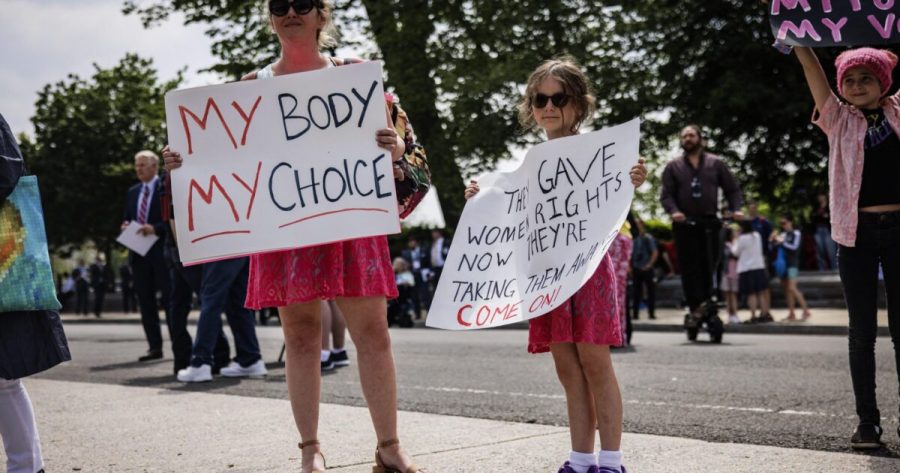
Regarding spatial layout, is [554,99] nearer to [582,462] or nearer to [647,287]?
[582,462]

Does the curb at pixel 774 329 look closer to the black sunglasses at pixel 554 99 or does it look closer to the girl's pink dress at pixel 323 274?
the black sunglasses at pixel 554 99

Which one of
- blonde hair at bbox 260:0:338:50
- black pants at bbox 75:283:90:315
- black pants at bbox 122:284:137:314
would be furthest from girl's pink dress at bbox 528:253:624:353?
black pants at bbox 75:283:90:315

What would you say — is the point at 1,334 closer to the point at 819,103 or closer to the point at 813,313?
the point at 819,103

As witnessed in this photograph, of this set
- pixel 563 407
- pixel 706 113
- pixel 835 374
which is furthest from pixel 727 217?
pixel 706 113

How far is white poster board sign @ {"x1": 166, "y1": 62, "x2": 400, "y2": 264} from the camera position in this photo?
3889mm

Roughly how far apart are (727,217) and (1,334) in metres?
8.18

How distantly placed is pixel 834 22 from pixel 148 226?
23.5ft

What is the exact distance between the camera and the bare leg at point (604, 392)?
3779mm

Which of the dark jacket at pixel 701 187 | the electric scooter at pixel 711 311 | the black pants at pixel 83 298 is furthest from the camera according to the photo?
the black pants at pixel 83 298

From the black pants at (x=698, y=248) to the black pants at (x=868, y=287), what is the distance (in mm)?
5838

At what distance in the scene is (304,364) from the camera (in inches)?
157

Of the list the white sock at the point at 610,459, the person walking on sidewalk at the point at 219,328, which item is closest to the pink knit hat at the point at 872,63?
the white sock at the point at 610,459

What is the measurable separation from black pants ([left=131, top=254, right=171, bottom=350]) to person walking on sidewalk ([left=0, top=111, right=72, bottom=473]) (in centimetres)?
613

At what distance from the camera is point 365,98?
391 cm
